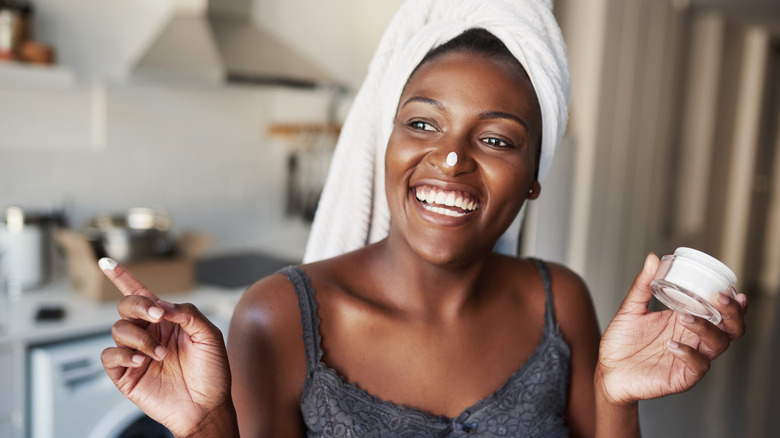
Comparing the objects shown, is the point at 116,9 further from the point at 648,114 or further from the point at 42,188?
the point at 648,114

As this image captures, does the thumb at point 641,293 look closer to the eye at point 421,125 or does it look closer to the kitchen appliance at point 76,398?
the eye at point 421,125

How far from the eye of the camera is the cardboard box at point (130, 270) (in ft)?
7.25

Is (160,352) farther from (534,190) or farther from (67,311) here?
(67,311)

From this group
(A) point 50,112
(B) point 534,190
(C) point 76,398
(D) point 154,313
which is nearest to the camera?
(D) point 154,313

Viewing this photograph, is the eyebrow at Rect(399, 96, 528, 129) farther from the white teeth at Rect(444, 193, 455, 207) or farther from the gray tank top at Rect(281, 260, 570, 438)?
the gray tank top at Rect(281, 260, 570, 438)

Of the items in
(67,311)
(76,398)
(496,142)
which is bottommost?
(76,398)

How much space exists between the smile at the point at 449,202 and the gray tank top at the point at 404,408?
0.24 metres

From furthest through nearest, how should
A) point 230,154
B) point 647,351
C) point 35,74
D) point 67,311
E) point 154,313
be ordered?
point 230,154 < point 35,74 < point 67,311 < point 647,351 < point 154,313

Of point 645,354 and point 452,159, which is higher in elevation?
point 452,159

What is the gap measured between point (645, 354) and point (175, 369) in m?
0.65

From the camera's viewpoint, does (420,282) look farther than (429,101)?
Yes

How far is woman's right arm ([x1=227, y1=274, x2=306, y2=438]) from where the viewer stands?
960 mm

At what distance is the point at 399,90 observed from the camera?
1.10m

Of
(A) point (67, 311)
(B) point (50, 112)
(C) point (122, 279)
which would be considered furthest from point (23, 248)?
(C) point (122, 279)
